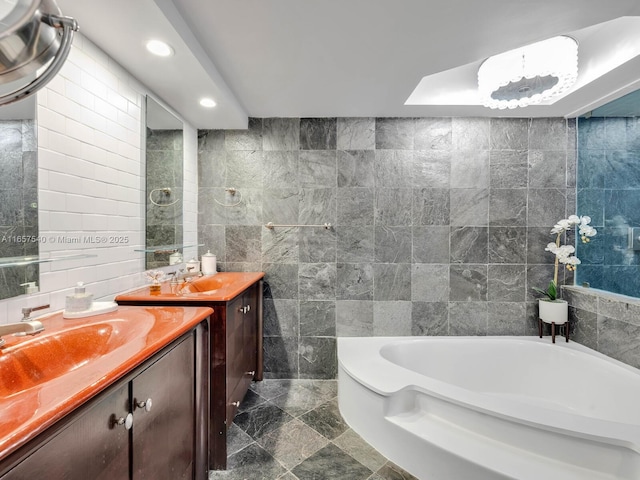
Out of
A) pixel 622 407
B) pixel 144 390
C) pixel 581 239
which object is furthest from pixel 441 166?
pixel 144 390

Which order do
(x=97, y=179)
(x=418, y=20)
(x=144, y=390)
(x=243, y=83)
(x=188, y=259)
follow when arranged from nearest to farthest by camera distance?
(x=144, y=390) → (x=418, y=20) → (x=97, y=179) → (x=243, y=83) → (x=188, y=259)

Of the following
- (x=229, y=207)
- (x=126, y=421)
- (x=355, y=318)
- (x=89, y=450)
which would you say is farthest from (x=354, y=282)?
(x=89, y=450)

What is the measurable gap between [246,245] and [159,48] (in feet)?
4.99

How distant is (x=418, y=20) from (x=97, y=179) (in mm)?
1821

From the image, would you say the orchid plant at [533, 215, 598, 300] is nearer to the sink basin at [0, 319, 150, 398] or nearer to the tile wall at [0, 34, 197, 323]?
the sink basin at [0, 319, 150, 398]

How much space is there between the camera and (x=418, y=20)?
1.39m

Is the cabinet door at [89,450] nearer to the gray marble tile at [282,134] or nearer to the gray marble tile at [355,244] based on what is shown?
the gray marble tile at [355,244]

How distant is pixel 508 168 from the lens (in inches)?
97.2

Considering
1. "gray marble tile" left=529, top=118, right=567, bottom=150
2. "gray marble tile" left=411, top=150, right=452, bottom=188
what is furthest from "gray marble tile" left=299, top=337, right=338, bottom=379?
"gray marble tile" left=529, top=118, right=567, bottom=150

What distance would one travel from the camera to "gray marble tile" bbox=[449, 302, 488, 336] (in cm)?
248

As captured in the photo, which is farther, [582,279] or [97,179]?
[582,279]

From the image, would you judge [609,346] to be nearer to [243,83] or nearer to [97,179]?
[243,83]

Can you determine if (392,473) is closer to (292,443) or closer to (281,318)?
(292,443)

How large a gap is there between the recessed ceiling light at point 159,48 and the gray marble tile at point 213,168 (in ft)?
3.59
